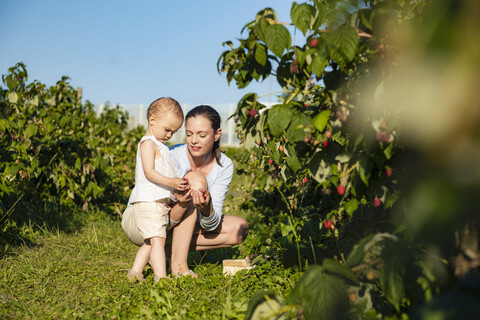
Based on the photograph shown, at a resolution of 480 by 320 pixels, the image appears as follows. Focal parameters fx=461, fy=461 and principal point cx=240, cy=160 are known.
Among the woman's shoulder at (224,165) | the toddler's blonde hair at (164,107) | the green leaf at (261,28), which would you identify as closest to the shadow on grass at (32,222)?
the toddler's blonde hair at (164,107)

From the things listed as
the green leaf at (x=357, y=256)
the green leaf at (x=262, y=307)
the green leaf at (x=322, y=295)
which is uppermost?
the green leaf at (x=357, y=256)

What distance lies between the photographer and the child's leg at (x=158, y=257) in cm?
300

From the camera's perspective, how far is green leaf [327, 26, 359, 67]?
1669 mm

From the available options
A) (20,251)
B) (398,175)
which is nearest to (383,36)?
(398,175)

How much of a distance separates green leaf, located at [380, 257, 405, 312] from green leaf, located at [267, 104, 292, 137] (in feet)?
2.16

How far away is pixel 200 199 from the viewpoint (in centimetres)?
309

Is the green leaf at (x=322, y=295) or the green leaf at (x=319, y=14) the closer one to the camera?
the green leaf at (x=322, y=295)

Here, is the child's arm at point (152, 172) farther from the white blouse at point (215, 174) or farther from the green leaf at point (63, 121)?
the green leaf at point (63, 121)

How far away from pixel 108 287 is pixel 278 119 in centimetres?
175

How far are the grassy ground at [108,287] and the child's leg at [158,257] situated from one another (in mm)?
96

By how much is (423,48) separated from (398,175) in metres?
1.06

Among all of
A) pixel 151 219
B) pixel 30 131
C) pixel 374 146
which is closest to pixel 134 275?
pixel 151 219

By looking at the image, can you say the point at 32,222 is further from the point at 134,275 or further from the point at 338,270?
the point at 338,270

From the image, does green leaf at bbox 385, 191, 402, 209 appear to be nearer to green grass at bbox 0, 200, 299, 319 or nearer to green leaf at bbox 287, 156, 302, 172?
green leaf at bbox 287, 156, 302, 172
